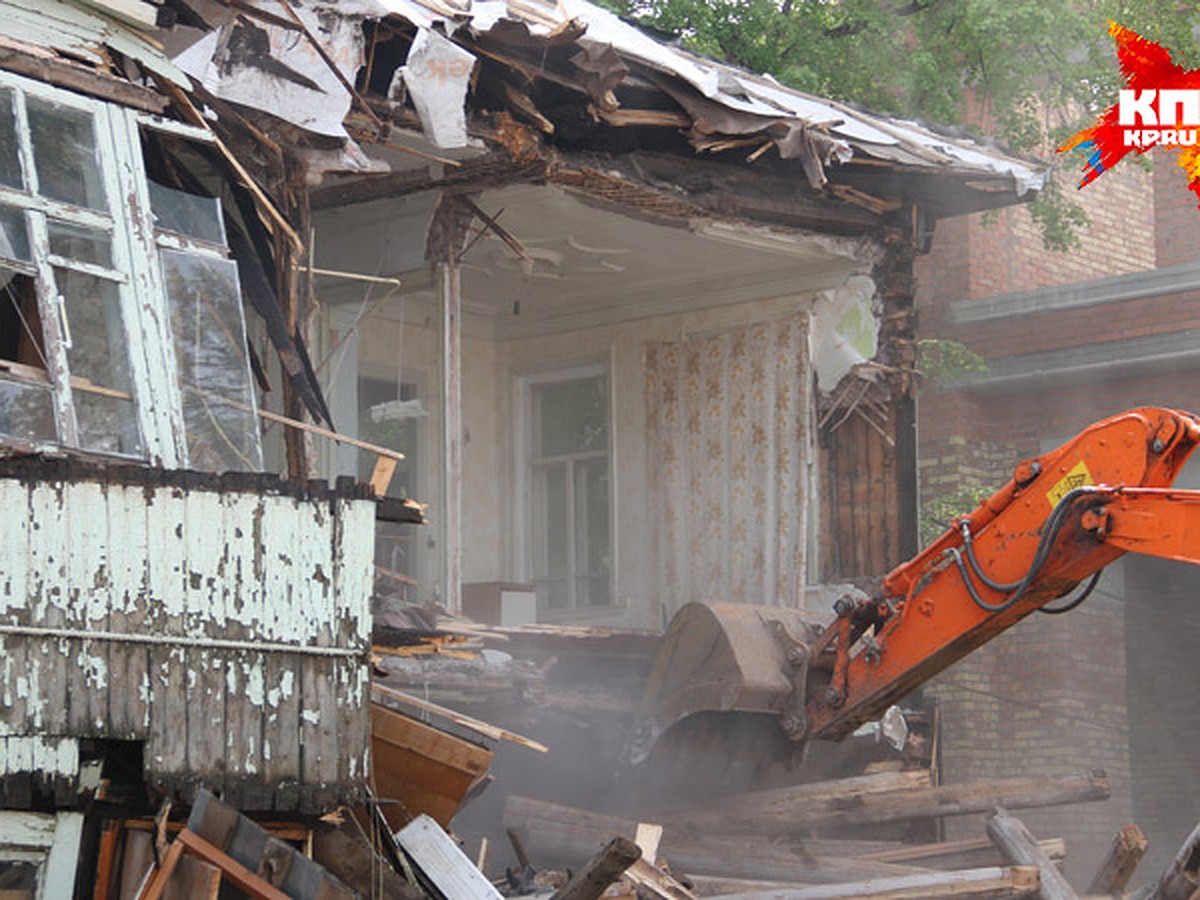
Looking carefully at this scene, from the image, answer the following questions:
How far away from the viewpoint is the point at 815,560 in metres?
14.0

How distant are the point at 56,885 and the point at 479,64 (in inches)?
219

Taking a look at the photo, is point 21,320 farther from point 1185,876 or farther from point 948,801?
point 948,801

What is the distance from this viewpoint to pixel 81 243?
25.0ft

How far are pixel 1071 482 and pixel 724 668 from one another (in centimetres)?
236

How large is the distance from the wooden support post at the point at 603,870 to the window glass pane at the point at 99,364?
2407 millimetres

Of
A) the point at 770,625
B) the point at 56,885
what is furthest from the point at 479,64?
the point at 56,885

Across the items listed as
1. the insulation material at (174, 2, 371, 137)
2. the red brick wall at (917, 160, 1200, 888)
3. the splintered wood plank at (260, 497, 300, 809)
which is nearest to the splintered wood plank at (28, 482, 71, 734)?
the splintered wood plank at (260, 497, 300, 809)

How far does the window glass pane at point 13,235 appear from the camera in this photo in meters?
7.32

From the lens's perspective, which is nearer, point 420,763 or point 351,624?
point 351,624

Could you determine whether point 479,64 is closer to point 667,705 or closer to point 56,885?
point 667,705

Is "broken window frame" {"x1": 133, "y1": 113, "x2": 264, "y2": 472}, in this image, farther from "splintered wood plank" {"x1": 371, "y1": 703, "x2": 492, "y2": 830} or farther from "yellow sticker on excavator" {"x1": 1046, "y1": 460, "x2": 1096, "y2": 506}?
"yellow sticker on excavator" {"x1": 1046, "y1": 460, "x2": 1096, "y2": 506}

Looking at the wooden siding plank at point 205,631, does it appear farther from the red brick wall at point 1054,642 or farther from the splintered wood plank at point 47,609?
the red brick wall at point 1054,642

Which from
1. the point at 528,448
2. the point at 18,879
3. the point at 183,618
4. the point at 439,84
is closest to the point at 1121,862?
the point at 439,84

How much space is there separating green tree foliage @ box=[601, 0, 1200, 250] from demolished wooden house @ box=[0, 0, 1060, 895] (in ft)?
11.2
